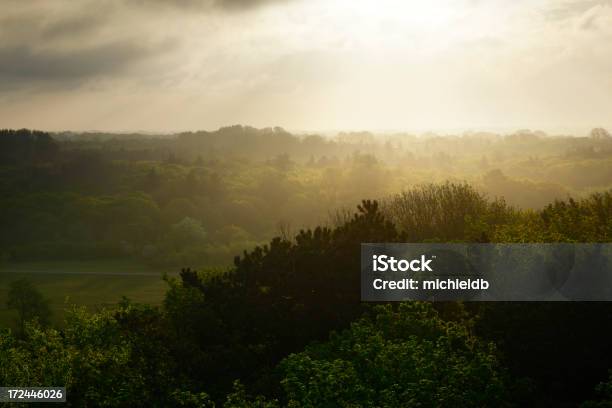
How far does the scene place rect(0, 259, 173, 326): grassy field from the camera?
91575 millimetres

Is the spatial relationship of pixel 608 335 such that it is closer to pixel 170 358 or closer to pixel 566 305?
pixel 566 305

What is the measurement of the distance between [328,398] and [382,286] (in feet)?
20.2

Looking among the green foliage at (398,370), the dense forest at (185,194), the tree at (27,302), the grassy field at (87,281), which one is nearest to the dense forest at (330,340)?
the green foliage at (398,370)

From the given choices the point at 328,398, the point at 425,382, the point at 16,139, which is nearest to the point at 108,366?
the point at 328,398

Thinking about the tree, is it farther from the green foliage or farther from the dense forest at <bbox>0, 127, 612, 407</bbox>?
the green foliage

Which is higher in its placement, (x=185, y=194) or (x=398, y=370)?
(x=185, y=194)

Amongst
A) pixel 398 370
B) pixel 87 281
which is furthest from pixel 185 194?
pixel 398 370

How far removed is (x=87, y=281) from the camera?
10544cm

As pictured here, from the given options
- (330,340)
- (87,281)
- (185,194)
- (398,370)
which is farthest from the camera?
(185,194)

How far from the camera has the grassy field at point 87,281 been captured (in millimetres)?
91575

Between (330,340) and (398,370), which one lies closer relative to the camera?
(398,370)

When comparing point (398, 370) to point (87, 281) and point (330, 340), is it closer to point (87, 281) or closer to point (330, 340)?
point (330, 340)

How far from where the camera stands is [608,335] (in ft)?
47.3

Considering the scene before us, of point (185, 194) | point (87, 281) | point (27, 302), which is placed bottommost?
point (87, 281)
